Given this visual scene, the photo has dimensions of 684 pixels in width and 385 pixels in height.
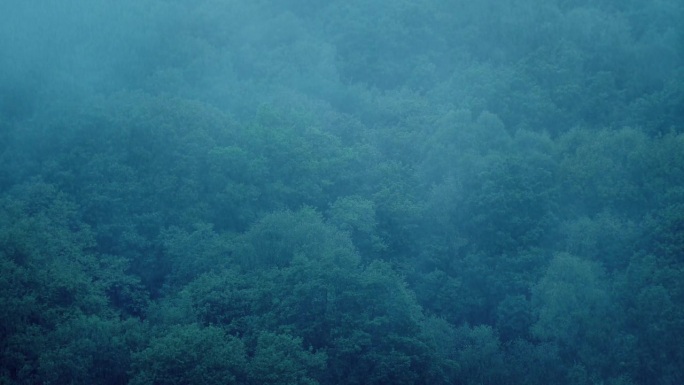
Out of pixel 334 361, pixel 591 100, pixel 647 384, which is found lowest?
pixel 647 384

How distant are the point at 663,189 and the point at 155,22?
132 ft

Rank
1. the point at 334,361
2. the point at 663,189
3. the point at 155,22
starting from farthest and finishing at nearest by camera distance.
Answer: the point at 155,22, the point at 663,189, the point at 334,361

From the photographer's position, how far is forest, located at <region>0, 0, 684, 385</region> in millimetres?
27219

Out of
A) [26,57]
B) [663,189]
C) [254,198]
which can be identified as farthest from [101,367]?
[26,57]

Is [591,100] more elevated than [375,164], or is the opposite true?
[591,100]

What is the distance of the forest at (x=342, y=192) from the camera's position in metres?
27.2

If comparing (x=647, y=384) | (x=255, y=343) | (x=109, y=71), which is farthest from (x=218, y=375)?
(x=109, y=71)

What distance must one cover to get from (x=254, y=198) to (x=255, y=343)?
12.8 metres

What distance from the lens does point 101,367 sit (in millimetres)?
25047

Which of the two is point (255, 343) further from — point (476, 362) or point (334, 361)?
point (476, 362)

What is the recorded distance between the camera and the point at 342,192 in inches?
1625

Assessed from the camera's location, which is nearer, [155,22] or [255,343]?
[255,343]

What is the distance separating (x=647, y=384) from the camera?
1176 inches

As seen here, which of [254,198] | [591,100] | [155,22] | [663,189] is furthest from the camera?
[155,22]
